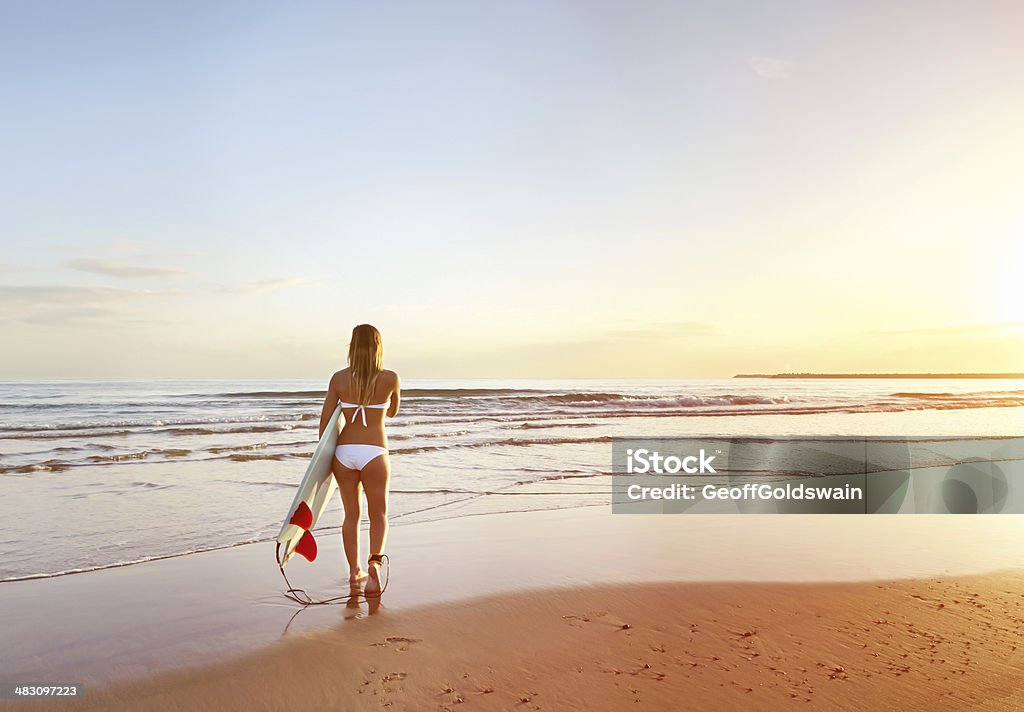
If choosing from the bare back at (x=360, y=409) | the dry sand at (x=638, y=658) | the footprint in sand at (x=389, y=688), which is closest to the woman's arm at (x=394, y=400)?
the bare back at (x=360, y=409)

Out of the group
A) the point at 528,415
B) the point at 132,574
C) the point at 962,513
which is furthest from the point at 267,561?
the point at 528,415

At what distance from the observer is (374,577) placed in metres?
5.13

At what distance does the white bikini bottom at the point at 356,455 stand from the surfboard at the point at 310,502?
91 mm

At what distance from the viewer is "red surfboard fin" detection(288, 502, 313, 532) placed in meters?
→ 4.95

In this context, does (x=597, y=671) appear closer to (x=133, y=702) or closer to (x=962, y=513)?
(x=133, y=702)

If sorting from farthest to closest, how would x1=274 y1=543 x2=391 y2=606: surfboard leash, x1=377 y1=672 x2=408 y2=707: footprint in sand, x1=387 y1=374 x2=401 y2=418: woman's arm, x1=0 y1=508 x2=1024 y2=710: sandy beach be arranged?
x1=387 y1=374 x2=401 y2=418: woman's arm, x1=274 y1=543 x2=391 y2=606: surfboard leash, x1=0 y1=508 x2=1024 y2=710: sandy beach, x1=377 y1=672 x2=408 y2=707: footprint in sand

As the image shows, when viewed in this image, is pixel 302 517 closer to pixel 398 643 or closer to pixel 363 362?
pixel 363 362

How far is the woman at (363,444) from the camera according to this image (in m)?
5.24

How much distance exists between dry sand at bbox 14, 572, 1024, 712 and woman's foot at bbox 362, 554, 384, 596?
497mm

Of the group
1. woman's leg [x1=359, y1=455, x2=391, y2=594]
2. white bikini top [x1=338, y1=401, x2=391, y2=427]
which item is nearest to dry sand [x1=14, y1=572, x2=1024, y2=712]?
woman's leg [x1=359, y1=455, x2=391, y2=594]

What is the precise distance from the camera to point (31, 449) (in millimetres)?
14555

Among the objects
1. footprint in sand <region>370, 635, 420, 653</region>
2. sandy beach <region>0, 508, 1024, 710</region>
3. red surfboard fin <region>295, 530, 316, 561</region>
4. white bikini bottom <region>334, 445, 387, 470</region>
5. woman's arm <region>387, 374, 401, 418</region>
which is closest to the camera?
sandy beach <region>0, 508, 1024, 710</region>

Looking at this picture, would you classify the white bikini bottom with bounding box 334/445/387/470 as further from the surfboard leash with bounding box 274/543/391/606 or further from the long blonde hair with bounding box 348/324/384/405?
the surfboard leash with bounding box 274/543/391/606

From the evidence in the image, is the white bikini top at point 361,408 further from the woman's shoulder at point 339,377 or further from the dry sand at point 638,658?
the dry sand at point 638,658
